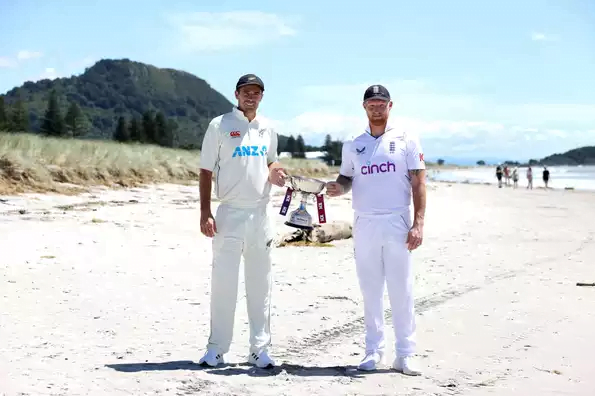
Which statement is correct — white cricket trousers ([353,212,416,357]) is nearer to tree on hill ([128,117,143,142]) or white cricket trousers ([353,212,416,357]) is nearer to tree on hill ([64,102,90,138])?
tree on hill ([128,117,143,142])

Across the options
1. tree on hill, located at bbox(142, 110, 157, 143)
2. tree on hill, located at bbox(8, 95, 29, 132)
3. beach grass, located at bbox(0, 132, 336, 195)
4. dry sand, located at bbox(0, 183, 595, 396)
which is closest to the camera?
dry sand, located at bbox(0, 183, 595, 396)

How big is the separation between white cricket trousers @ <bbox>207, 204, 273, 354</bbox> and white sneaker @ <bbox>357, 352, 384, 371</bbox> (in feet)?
2.33

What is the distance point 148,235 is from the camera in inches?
446

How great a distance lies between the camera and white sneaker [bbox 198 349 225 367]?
184 inches

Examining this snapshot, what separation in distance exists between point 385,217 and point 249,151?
1.08 meters

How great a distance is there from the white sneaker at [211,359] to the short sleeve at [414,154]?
6.34 ft

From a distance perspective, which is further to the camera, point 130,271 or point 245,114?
point 130,271

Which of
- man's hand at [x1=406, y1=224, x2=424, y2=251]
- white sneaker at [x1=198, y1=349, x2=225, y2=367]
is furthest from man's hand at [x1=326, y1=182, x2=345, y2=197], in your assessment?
white sneaker at [x1=198, y1=349, x2=225, y2=367]

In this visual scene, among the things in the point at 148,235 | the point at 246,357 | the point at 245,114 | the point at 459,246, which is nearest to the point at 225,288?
the point at 246,357

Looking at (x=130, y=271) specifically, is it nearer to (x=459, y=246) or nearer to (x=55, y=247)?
(x=55, y=247)

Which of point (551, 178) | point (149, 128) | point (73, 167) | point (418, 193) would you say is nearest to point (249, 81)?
point (418, 193)

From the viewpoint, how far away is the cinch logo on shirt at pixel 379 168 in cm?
466

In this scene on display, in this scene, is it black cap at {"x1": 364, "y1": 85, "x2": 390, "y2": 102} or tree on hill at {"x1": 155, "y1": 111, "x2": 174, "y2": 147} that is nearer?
black cap at {"x1": 364, "y1": 85, "x2": 390, "y2": 102}

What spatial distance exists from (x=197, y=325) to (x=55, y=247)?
13.8 ft
